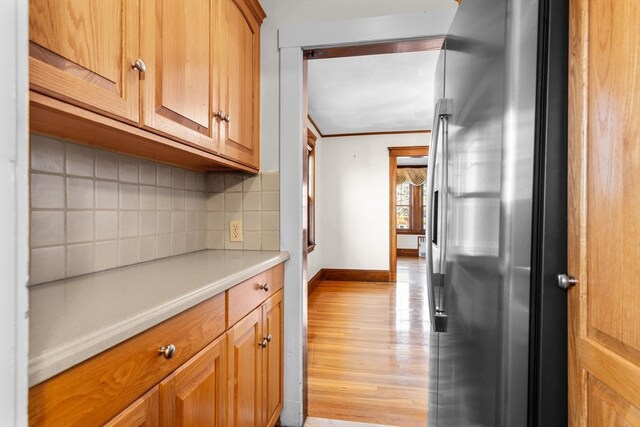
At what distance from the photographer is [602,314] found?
0.54 meters

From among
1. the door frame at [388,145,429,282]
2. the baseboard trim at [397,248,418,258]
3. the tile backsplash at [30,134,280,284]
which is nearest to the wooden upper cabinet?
the tile backsplash at [30,134,280,284]

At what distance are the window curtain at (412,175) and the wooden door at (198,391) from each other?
25.1 feet

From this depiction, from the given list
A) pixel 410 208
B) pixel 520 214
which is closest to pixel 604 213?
pixel 520 214

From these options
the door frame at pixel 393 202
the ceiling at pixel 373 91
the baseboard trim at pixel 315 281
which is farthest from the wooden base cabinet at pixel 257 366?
the door frame at pixel 393 202

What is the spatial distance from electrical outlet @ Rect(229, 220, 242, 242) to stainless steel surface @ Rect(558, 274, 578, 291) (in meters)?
1.44

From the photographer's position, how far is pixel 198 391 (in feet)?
2.89

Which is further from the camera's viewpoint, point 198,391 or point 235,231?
point 235,231

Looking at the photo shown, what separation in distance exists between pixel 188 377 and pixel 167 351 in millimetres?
145

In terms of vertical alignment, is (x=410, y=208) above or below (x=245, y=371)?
above

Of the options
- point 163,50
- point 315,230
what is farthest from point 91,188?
point 315,230
